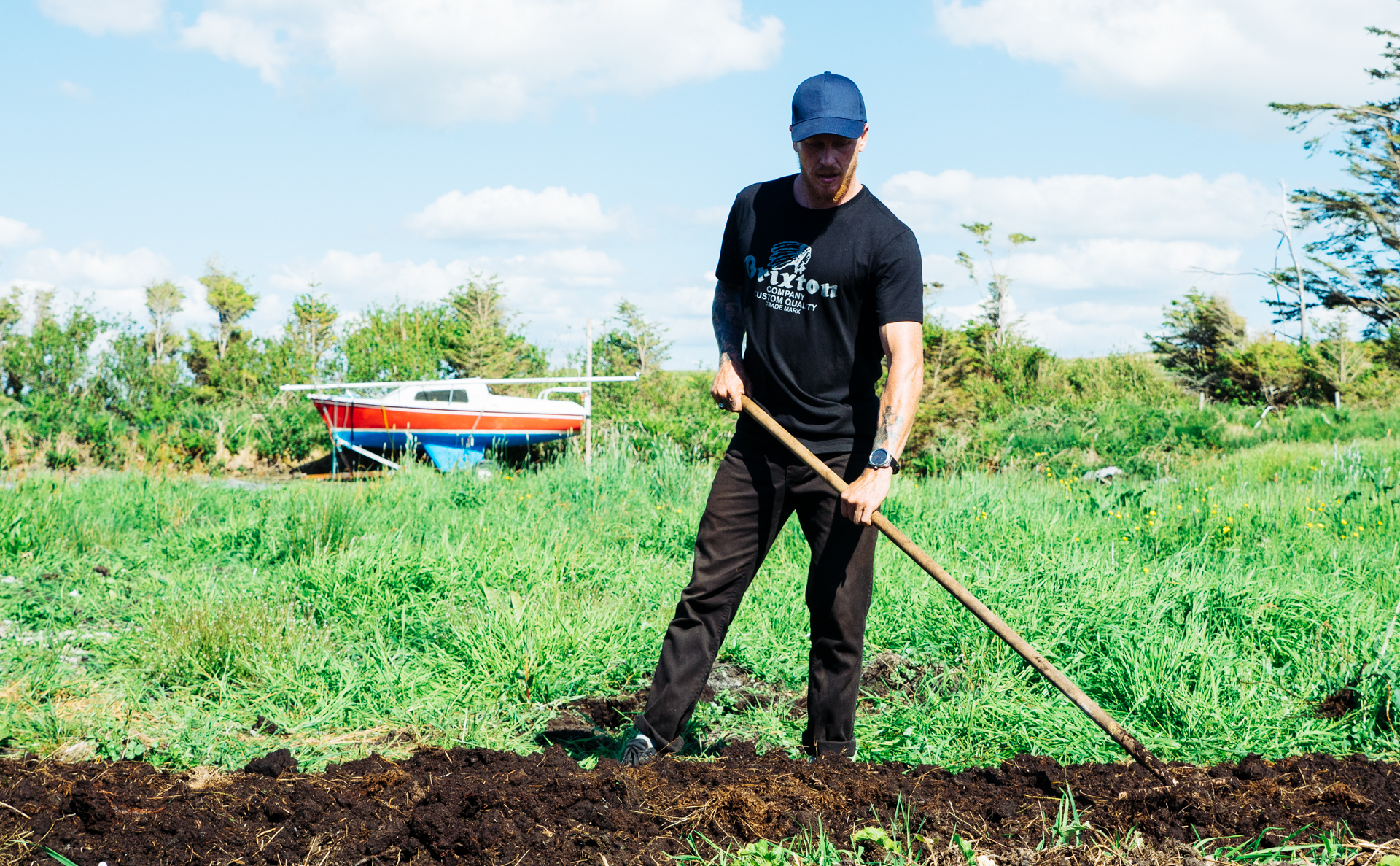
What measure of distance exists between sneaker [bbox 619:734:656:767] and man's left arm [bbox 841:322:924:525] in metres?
0.95

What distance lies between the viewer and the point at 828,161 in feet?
10.2

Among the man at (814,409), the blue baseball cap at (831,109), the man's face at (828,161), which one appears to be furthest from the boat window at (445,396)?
the blue baseball cap at (831,109)

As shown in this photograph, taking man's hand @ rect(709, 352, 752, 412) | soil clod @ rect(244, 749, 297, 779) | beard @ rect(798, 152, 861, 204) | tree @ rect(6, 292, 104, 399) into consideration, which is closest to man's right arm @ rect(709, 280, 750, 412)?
man's hand @ rect(709, 352, 752, 412)

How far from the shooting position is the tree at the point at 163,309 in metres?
19.4

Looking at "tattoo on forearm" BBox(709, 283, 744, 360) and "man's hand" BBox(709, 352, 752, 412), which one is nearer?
"man's hand" BBox(709, 352, 752, 412)

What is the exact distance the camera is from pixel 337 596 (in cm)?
489

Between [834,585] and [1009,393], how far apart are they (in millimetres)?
18141

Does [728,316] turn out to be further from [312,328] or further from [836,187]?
[312,328]

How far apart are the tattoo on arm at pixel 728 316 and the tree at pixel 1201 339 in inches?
1006

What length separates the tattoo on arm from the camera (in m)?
3.55

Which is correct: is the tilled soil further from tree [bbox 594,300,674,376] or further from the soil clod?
tree [bbox 594,300,674,376]

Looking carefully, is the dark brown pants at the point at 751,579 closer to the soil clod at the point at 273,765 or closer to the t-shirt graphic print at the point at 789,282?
A: the t-shirt graphic print at the point at 789,282

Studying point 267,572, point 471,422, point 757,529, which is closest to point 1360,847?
point 757,529

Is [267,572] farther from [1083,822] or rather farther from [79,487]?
[1083,822]
